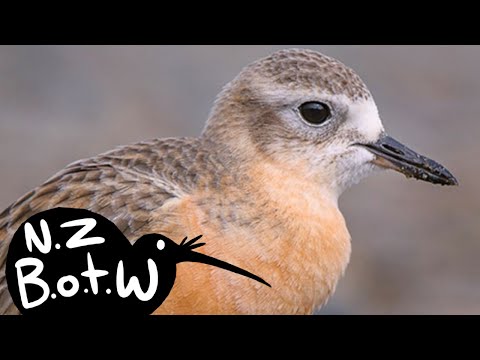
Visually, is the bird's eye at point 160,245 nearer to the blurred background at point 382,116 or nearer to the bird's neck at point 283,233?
Answer: the bird's neck at point 283,233

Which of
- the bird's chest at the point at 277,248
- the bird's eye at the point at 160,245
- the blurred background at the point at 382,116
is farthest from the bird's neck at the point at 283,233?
the blurred background at the point at 382,116

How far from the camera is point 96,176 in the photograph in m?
8.04

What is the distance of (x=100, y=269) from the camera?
24.9 ft

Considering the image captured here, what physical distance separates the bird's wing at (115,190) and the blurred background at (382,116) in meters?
4.59

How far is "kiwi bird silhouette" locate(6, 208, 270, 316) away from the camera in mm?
7508

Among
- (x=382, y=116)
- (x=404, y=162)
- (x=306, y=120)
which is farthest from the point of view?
(x=382, y=116)

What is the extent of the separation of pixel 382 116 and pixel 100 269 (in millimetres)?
9274

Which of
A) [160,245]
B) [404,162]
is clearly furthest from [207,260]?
[404,162]

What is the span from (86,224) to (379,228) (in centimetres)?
780

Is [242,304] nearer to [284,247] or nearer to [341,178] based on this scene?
[284,247]

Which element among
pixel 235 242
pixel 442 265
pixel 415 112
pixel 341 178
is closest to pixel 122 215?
pixel 235 242

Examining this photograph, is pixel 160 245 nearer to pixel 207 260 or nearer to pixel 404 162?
pixel 207 260
